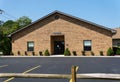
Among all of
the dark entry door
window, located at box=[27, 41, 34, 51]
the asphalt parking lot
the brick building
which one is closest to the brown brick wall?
the brick building

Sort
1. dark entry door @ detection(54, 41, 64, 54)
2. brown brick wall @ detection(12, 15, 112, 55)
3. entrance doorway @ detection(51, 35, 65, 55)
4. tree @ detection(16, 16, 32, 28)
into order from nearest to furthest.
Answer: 1. brown brick wall @ detection(12, 15, 112, 55)
2. entrance doorway @ detection(51, 35, 65, 55)
3. dark entry door @ detection(54, 41, 64, 54)
4. tree @ detection(16, 16, 32, 28)

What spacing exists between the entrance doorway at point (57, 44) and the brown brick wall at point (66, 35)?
128cm

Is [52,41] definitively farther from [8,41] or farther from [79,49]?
[8,41]

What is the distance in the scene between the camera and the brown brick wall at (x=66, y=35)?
42906 millimetres

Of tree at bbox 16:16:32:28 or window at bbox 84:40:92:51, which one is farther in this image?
tree at bbox 16:16:32:28

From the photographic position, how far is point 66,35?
145ft

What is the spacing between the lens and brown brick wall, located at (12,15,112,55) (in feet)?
141

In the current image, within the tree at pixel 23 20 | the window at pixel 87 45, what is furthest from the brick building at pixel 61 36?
the tree at pixel 23 20

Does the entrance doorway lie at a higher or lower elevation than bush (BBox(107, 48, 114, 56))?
higher

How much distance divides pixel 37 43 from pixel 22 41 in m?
2.64

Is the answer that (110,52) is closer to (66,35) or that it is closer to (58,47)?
(66,35)

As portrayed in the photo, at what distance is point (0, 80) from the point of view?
48.9 feet

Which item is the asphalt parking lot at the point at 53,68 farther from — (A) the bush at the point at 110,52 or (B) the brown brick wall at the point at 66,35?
(B) the brown brick wall at the point at 66,35

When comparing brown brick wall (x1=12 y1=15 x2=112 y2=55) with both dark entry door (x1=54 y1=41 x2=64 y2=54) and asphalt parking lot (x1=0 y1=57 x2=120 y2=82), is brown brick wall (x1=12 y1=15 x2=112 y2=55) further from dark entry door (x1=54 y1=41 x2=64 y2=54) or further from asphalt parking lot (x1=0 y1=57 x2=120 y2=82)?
asphalt parking lot (x1=0 y1=57 x2=120 y2=82)
